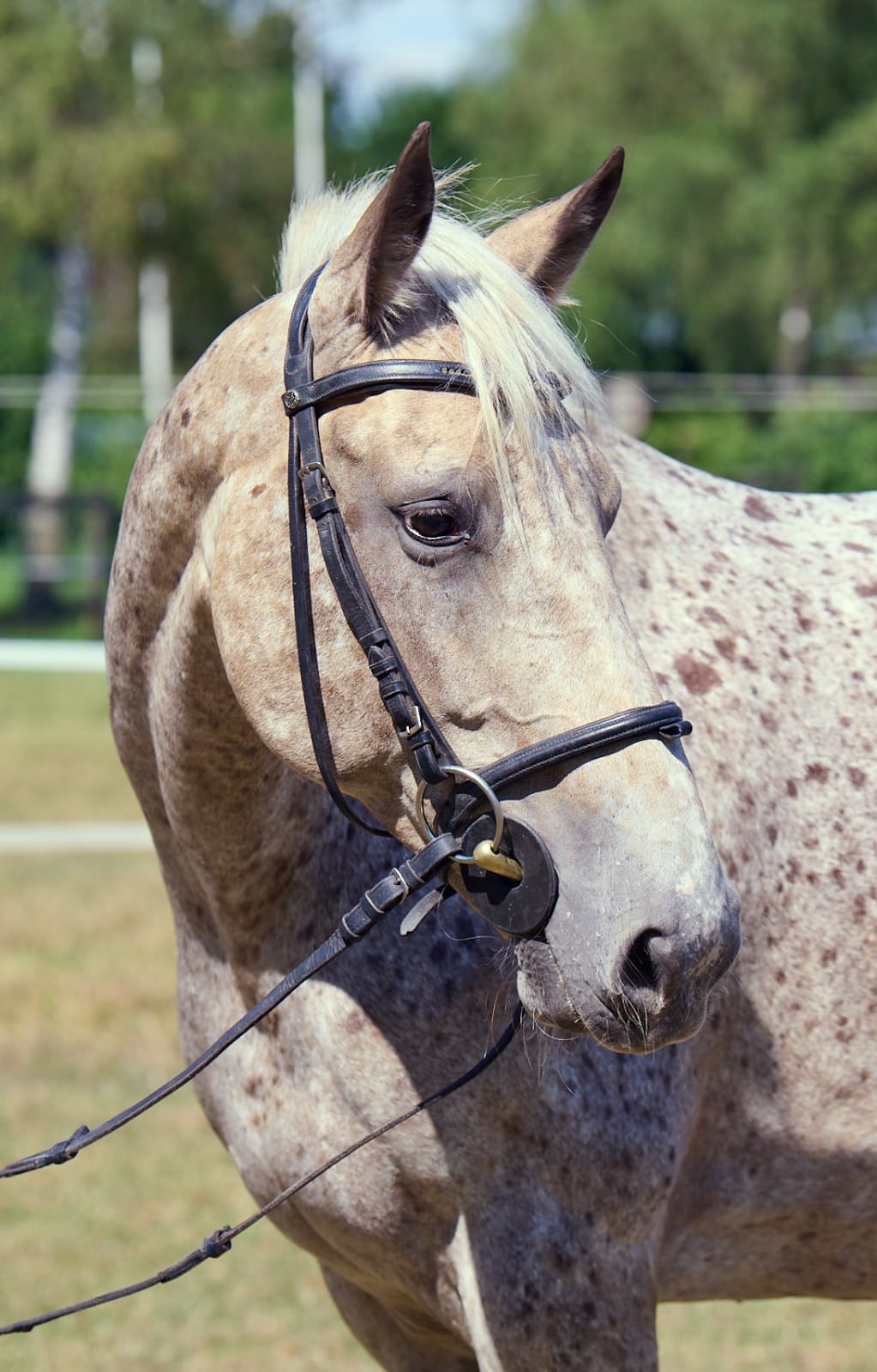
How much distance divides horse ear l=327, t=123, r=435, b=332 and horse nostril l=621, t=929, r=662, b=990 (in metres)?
0.91

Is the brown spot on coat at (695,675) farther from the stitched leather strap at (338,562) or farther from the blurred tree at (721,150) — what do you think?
the blurred tree at (721,150)

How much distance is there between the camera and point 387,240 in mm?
1908

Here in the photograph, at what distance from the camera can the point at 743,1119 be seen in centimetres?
231

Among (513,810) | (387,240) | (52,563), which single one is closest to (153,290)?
(52,563)

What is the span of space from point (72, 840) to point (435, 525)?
6.82 m

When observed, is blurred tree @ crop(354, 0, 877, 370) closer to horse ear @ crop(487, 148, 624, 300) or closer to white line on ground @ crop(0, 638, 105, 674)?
white line on ground @ crop(0, 638, 105, 674)

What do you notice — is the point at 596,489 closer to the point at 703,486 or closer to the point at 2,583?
the point at 703,486

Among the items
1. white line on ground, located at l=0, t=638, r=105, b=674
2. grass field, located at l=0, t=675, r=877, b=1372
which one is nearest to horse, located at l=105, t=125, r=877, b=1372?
grass field, located at l=0, t=675, r=877, b=1372

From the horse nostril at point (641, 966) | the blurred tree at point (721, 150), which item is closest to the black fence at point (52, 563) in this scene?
the blurred tree at point (721, 150)

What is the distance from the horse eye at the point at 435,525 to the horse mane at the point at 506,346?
8 centimetres

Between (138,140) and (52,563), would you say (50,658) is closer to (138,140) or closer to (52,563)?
(52,563)

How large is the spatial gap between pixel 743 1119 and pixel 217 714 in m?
1.08

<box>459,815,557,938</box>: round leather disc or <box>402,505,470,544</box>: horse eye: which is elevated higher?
<box>402,505,470,544</box>: horse eye

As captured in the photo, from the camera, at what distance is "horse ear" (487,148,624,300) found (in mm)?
2041
